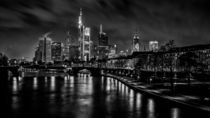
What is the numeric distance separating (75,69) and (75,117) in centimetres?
14143

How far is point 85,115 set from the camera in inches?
949

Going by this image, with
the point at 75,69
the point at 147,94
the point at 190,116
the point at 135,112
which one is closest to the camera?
the point at 190,116

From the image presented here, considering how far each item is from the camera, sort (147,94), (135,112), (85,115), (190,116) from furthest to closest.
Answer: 1. (147,94)
2. (135,112)
3. (85,115)
4. (190,116)

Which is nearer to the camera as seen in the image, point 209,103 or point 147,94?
point 209,103

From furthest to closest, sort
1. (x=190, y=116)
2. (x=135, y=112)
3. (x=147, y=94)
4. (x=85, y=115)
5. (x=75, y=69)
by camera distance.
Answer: (x=75, y=69) < (x=147, y=94) < (x=135, y=112) < (x=85, y=115) < (x=190, y=116)

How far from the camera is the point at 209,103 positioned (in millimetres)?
26047

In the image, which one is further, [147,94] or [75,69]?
[75,69]

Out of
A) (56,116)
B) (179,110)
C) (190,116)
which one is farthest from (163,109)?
(56,116)

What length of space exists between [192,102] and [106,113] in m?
9.26

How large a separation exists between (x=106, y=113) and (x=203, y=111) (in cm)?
907

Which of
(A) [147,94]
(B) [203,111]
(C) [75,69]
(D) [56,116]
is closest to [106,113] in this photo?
(D) [56,116]

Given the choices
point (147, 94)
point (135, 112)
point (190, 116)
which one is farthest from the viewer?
point (147, 94)

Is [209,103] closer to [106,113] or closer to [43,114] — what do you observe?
[106,113]

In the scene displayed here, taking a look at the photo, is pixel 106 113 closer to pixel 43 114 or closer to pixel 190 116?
pixel 43 114
